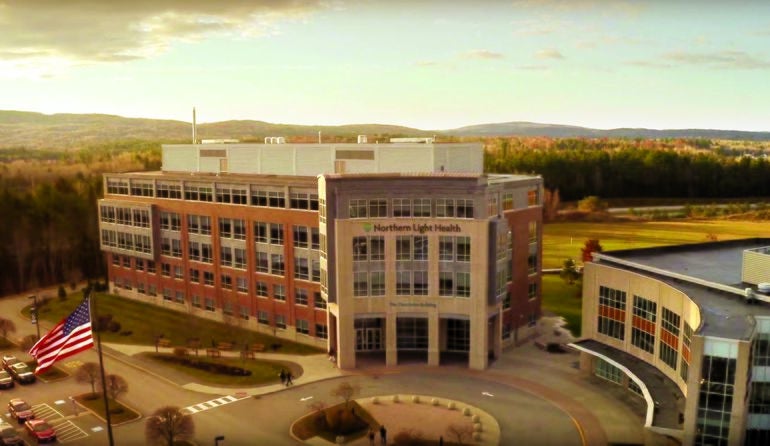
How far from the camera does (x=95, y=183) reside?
99.1 meters

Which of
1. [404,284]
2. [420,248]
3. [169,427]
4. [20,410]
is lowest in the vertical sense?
[20,410]

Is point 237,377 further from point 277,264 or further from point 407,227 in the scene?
point 407,227

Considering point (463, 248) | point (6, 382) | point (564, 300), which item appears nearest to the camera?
point (6, 382)

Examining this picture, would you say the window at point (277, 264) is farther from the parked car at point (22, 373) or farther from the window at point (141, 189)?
the parked car at point (22, 373)

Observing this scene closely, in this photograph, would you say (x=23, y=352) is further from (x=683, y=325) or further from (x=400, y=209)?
(x=683, y=325)

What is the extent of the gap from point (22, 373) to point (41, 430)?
1310 centimetres

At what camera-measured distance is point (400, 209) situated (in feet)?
169

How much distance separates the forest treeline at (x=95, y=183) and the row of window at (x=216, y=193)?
17797 mm

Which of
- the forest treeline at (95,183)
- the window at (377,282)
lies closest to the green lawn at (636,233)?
the forest treeline at (95,183)

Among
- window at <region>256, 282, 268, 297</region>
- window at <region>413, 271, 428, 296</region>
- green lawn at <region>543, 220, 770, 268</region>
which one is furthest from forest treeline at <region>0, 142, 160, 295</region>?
green lawn at <region>543, 220, 770, 268</region>

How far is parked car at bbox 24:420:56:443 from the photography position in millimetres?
39291

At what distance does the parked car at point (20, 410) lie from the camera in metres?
42.3

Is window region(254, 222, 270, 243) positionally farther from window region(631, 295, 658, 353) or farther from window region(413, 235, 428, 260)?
window region(631, 295, 658, 353)

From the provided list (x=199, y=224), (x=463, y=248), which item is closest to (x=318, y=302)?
(x=463, y=248)
